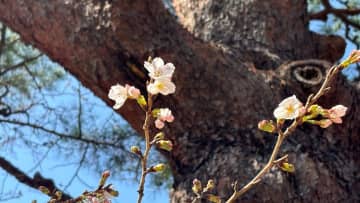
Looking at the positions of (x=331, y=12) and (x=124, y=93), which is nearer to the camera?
(x=124, y=93)

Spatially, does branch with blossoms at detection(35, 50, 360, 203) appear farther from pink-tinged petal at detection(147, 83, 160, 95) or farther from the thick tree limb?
the thick tree limb

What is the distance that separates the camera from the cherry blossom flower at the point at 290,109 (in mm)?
659

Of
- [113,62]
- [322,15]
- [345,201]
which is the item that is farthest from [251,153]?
[322,15]

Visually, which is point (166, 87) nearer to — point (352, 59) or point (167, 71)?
point (167, 71)

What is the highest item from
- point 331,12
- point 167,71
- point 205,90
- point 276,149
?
point 331,12

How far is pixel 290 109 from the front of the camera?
67 centimetres

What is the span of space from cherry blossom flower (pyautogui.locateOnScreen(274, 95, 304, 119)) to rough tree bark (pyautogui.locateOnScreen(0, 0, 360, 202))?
0.50m

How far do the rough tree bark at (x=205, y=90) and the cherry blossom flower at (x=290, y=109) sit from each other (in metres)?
0.50

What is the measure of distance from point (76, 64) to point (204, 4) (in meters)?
0.53

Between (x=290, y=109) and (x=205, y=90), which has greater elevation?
(x=205, y=90)

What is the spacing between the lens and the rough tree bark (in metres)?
1.20

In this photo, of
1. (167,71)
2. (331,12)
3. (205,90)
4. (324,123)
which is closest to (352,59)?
(324,123)

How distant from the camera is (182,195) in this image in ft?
4.01

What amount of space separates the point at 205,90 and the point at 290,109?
0.64 metres
